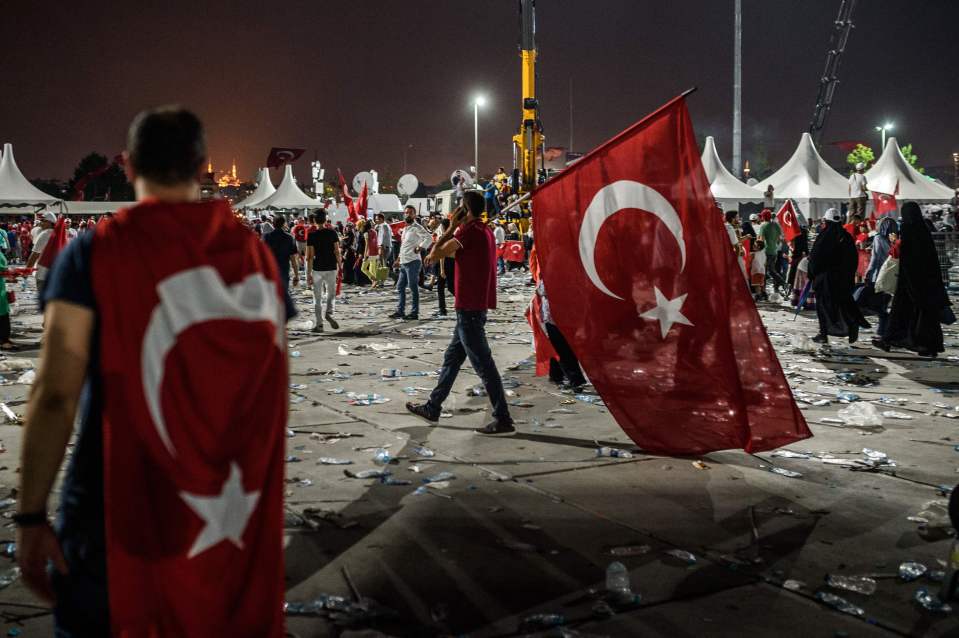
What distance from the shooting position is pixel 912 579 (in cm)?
421

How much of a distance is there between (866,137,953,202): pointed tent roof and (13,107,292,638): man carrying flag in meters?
35.8

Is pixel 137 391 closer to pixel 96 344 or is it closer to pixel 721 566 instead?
pixel 96 344

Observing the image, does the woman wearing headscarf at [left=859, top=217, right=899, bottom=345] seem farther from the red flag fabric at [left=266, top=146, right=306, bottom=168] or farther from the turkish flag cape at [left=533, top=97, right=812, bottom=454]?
the red flag fabric at [left=266, top=146, right=306, bottom=168]

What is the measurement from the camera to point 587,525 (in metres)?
4.97

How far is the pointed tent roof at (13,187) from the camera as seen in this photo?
36.9m

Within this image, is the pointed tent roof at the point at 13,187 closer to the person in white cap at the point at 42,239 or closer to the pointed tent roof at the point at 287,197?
the pointed tent roof at the point at 287,197

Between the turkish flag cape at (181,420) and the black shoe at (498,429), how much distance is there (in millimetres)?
5114

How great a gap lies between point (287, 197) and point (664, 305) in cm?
4399

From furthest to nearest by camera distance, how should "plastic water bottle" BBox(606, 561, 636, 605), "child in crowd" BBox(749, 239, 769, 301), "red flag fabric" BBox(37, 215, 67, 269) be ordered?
"child in crowd" BBox(749, 239, 769, 301)
"red flag fabric" BBox(37, 215, 67, 269)
"plastic water bottle" BBox(606, 561, 636, 605)

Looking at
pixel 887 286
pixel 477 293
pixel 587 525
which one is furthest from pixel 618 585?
pixel 887 286

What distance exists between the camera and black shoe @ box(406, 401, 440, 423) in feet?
25.1

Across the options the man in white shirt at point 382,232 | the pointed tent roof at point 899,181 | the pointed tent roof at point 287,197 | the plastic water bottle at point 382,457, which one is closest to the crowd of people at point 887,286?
the plastic water bottle at point 382,457

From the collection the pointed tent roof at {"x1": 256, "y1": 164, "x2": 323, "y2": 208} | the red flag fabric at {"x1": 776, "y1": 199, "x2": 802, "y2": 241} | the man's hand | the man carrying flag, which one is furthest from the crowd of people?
the pointed tent roof at {"x1": 256, "y1": 164, "x2": 323, "y2": 208}

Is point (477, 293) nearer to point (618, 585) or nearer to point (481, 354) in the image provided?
point (481, 354)
